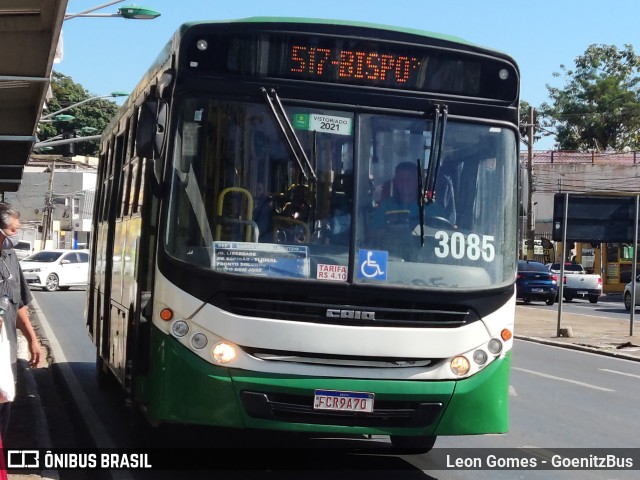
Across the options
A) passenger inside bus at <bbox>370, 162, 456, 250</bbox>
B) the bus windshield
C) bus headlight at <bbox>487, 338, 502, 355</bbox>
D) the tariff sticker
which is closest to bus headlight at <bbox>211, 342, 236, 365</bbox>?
the bus windshield

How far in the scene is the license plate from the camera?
705 cm

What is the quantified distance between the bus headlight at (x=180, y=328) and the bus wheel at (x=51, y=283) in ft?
107

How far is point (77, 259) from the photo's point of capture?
39.6 m

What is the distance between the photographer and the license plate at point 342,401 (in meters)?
7.05

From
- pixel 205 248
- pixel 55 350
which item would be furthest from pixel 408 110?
pixel 55 350

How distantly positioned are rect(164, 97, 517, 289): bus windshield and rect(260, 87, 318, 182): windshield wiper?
0.01 metres

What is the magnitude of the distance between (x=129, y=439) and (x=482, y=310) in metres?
3.57

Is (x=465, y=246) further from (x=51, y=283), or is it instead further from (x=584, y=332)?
(x=51, y=283)

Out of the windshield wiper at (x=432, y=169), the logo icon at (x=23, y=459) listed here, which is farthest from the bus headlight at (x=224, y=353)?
the logo icon at (x=23, y=459)

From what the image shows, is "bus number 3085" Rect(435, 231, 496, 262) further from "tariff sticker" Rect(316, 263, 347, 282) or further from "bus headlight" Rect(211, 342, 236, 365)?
"bus headlight" Rect(211, 342, 236, 365)

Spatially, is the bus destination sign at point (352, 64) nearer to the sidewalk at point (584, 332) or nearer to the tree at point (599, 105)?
the sidewalk at point (584, 332)

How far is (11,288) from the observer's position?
7.50 meters

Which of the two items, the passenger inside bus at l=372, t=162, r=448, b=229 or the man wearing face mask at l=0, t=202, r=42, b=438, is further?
the passenger inside bus at l=372, t=162, r=448, b=229

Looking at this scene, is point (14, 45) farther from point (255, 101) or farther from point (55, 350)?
point (55, 350)
